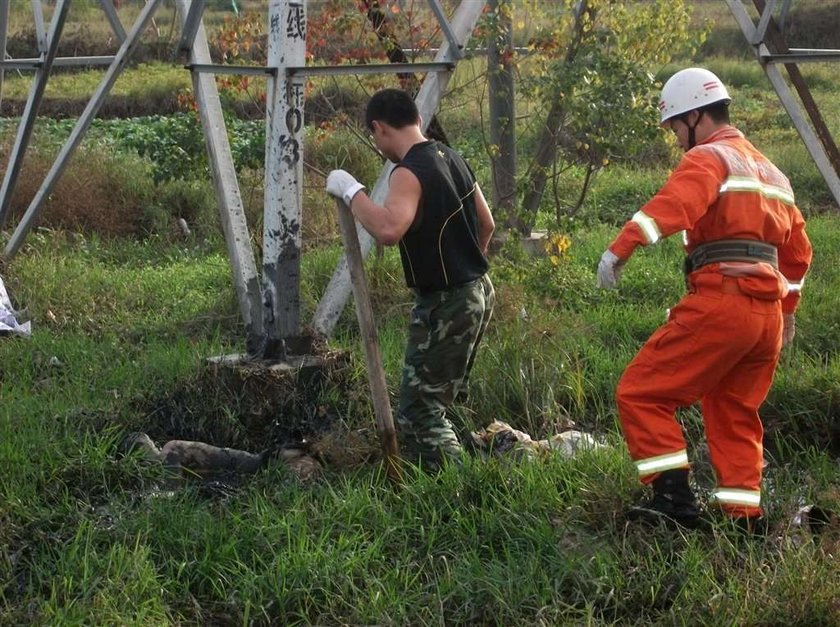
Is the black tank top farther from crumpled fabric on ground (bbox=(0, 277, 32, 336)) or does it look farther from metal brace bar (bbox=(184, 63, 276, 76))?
crumpled fabric on ground (bbox=(0, 277, 32, 336))

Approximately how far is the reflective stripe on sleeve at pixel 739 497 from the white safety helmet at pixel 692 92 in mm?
1454

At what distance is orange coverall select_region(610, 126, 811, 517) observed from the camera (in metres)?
4.36

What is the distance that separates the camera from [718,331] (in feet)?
14.3

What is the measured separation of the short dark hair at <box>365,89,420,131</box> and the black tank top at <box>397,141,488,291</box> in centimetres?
12

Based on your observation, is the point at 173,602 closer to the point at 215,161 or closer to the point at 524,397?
the point at 524,397

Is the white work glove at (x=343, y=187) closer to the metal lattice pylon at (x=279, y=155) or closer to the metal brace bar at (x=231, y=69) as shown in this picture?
the metal lattice pylon at (x=279, y=155)

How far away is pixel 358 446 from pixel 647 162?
357 inches

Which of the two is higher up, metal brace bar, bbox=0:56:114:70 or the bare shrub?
metal brace bar, bbox=0:56:114:70

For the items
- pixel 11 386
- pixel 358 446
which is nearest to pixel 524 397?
pixel 358 446

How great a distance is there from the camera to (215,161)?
6414 mm

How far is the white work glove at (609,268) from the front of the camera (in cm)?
418

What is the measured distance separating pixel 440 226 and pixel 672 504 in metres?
1.48

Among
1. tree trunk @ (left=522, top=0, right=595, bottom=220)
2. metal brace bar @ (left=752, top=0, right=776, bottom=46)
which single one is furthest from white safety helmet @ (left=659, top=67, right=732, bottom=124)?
tree trunk @ (left=522, top=0, right=595, bottom=220)

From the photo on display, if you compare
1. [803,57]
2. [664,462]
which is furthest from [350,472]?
[803,57]
